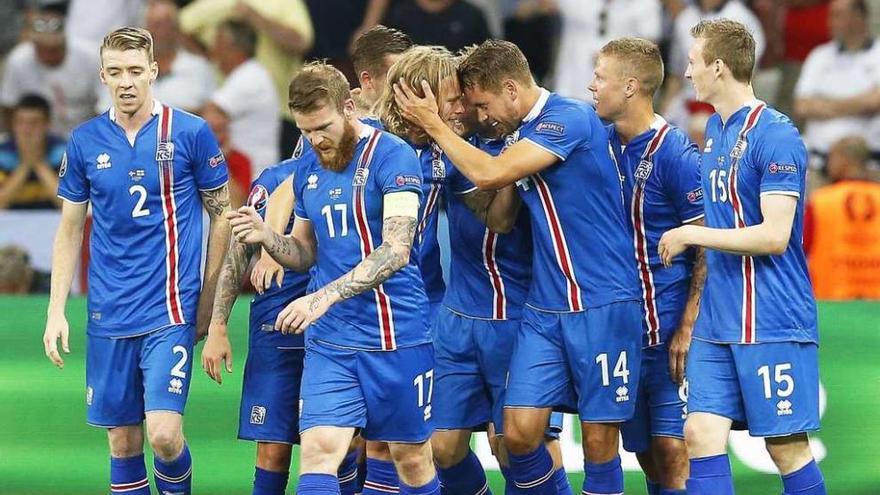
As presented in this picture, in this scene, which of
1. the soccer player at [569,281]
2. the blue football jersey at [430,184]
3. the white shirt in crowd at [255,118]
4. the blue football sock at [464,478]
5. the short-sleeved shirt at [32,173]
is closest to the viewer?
the soccer player at [569,281]

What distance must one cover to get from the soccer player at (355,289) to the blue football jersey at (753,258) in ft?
3.94

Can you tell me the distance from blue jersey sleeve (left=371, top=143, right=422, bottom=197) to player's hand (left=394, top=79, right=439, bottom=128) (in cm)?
20

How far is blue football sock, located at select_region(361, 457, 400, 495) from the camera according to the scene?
698 centimetres

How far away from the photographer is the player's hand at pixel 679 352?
6.96 metres

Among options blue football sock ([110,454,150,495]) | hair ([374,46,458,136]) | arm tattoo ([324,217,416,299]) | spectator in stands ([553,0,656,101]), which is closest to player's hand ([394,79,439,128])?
hair ([374,46,458,136])

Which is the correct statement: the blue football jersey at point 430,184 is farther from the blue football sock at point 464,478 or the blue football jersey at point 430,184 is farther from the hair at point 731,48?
the hair at point 731,48

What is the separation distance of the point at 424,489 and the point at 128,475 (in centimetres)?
137

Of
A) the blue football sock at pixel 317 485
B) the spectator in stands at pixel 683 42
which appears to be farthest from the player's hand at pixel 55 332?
the spectator in stands at pixel 683 42

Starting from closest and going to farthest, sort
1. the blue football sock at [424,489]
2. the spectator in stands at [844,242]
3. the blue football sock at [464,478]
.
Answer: the blue football sock at [424,489]
the blue football sock at [464,478]
the spectator in stands at [844,242]

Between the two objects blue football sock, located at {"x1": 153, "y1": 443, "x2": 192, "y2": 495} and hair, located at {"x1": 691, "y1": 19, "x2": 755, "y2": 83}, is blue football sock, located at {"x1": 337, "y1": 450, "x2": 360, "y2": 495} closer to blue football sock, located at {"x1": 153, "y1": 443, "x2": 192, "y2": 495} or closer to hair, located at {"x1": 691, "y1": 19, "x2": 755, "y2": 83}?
blue football sock, located at {"x1": 153, "y1": 443, "x2": 192, "y2": 495}

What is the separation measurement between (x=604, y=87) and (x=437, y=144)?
0.81 meters

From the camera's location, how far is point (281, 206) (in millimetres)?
6871

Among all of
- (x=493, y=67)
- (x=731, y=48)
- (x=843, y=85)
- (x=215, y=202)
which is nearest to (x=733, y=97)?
(x=731, y=48)

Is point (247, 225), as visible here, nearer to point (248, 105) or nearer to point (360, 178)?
point (360, 178)
